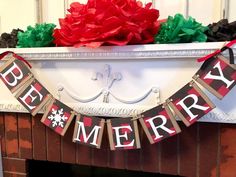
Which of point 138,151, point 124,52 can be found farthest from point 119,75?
point 138,151

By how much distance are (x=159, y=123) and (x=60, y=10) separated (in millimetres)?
815

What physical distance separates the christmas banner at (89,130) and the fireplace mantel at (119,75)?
6 cm

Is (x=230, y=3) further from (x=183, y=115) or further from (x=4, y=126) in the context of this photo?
(x=4, y=126)

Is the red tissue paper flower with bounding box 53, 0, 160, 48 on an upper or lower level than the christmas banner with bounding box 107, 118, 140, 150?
upper

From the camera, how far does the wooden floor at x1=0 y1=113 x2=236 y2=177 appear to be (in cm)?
93

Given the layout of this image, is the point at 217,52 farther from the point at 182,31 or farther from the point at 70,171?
the point at 70,171

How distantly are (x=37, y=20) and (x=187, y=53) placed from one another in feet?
2.80

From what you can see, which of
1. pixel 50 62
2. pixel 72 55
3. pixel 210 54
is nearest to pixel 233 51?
pixel 210 54

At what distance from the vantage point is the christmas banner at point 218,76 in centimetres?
81

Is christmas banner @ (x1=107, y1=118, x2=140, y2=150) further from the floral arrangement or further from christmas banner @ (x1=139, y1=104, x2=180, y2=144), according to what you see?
the floral arrangement

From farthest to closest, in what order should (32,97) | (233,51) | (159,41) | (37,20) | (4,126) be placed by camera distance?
1. (37,20)
2. (4,126)
3. (32,97)
4. (159,41)
5. (233,51)

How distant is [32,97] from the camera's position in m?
1.04

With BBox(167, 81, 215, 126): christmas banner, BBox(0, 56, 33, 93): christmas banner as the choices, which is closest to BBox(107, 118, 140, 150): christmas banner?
BBox(167, 81, 215, 126): christmas banner

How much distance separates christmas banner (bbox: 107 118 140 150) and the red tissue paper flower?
0.27 metres
